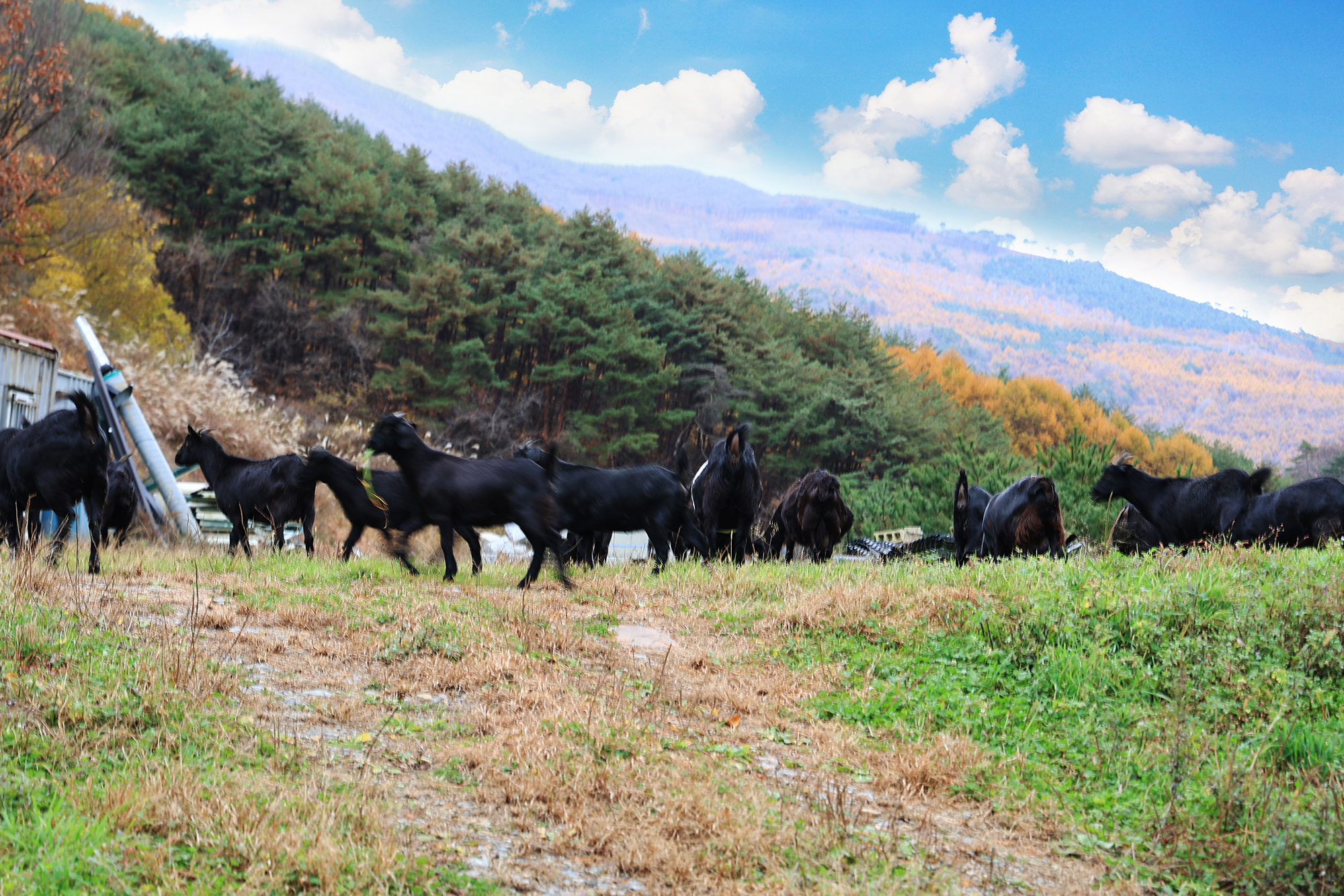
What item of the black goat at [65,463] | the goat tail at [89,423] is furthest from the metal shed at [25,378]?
the goat tail at [89,423]

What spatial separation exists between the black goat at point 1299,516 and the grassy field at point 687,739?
3696mm

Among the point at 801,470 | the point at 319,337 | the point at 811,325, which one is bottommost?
the point at 801,470

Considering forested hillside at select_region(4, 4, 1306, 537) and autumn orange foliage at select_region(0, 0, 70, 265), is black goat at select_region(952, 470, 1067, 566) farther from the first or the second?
autumn orange foliage at select_region(0, 0, 70, 265)

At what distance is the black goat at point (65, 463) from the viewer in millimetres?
8695

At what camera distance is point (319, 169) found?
3869cm

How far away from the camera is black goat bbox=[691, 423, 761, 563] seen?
41.1ft

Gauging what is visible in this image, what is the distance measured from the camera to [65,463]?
344 inches

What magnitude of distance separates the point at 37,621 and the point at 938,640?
5.87 metres

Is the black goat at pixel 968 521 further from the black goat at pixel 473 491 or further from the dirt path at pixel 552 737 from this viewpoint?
the dirt path at pixel 552 737

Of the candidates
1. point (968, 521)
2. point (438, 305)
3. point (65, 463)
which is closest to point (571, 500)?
point (65, 463)

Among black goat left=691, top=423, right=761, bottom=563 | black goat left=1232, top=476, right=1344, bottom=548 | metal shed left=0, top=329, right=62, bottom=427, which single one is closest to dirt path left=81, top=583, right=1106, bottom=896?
black goat left=691, top=423, right=761, bottom=563

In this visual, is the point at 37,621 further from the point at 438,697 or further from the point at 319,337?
the point at 319,337

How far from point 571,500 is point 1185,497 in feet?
27.3

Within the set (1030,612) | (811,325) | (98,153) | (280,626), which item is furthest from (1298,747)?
(811,325)
